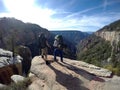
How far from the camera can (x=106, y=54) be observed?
13238 cm

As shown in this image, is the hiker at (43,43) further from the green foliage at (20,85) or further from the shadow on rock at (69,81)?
the shadow on rock at (69,81)

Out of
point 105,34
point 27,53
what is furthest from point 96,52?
point 27,53

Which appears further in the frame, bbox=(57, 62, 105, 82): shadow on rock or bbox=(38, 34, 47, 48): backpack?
bbox=(38, 34, 47, 48): backpack

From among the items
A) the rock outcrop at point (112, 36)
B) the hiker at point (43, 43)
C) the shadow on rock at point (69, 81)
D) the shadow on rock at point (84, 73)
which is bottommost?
the rock outcrop at point (112, 36)

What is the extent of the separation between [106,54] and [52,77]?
411 ft

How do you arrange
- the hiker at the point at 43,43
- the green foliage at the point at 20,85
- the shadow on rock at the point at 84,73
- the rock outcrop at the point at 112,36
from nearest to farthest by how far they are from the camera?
the shadow on rock at the point at 84,73 < the green foliage at the point at 20,85 < the hiker at the point at 43,43 < the rock outcrop at the point at 112,36

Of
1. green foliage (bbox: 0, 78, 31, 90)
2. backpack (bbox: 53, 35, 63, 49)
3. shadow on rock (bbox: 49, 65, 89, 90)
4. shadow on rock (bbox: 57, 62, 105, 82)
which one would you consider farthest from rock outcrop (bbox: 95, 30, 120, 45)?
shadow on rock (bbox: 49, 65, 89, 90)

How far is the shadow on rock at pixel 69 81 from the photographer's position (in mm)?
9461

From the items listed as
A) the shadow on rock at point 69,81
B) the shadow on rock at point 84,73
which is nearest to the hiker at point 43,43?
the shadow on rock at point 84,73

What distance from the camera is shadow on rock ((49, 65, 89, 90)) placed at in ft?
31.0

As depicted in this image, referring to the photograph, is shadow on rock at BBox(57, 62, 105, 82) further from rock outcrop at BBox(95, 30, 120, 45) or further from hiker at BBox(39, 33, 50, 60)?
rock outcrop at BBox(95, 30, 120, 45)

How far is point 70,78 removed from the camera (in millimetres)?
10180

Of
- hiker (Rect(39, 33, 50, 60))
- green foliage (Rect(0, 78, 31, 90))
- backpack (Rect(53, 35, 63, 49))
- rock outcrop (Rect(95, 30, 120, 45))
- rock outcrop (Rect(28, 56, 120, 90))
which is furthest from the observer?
rock outcrop (Rect(95, 30, 120, 45))

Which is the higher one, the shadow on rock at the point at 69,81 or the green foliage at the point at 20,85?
the shadow on rock at the point at 69,81
